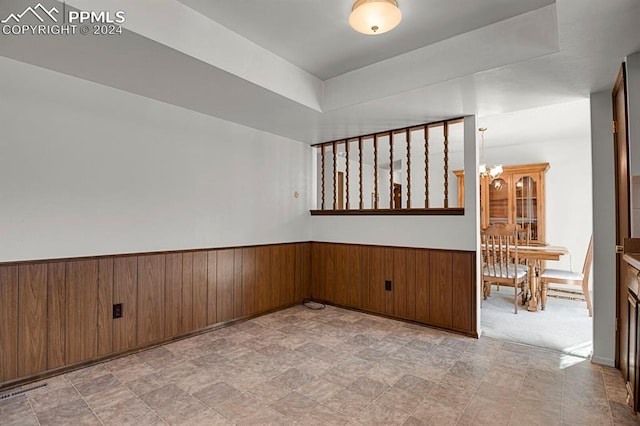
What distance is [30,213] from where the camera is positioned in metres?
2.34

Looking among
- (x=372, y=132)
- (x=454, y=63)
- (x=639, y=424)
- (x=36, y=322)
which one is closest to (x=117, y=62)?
(x=36, y=322)

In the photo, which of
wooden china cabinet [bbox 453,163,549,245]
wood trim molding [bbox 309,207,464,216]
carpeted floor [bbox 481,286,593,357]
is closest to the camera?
carpeted floor [bbox 481,286,593,357]

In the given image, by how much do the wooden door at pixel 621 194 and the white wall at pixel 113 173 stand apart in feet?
10.8

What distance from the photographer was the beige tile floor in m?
1.92

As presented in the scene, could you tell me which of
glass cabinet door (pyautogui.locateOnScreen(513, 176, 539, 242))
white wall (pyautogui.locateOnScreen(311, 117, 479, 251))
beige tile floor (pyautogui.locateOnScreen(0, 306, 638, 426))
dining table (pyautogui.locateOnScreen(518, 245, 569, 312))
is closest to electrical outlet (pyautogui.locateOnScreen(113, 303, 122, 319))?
beige tile floor (pyautogui.locateOnScreen(0, 306, 638, 426))

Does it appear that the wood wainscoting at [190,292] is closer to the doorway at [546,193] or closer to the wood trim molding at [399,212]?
the wood trim molding at [399,212]

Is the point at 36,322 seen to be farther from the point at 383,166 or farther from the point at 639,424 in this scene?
the point at 383,166

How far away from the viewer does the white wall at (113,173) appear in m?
2.31

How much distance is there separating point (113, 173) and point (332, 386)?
2.39m

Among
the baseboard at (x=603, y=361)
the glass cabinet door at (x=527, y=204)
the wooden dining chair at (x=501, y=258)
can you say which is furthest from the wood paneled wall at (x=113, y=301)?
the glass cabinet door at (x=527, y=204)

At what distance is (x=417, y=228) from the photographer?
370 cm

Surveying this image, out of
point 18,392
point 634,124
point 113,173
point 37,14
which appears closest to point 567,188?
point 634,124

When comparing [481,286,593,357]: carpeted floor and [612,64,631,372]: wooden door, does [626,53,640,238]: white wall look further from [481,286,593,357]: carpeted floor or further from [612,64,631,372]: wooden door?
[481,286,593,357]: carpeted floor

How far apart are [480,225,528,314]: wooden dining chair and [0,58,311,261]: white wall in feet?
9.66
